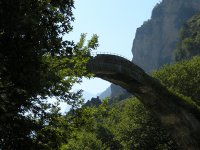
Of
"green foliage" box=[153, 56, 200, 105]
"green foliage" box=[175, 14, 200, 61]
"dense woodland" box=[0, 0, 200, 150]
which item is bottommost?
"dense woodland" box=[0, 0, 200, 150]

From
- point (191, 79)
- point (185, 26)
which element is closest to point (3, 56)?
point (191, 79)

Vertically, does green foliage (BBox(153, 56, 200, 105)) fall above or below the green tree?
above

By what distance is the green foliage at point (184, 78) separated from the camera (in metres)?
45.4

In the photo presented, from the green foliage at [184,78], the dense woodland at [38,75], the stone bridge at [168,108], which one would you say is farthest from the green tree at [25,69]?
the green foliage at [184,78]

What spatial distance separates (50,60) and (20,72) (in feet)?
7.62

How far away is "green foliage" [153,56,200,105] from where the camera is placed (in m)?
45.4

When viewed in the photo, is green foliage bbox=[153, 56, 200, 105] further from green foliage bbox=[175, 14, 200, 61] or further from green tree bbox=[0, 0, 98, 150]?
green foliage bbox=[175, 14, 200, 61]

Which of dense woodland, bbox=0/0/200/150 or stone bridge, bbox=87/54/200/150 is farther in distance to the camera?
stone bridge, bbox=87/54/200/150

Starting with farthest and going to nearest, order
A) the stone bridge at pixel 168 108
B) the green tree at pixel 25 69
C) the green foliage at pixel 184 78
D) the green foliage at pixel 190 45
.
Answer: the green foliage at pixel 190 45 < the green foliage at pixel 184 78 < the stone bridge at pixel 168 108 < the green tree at pixel 25 69

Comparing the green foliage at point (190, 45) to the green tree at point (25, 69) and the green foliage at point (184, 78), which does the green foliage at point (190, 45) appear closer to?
the green foliage at point (184, 78)

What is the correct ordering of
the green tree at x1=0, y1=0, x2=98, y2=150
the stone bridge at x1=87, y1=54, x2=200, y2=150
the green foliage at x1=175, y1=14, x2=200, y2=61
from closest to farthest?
the green tree at x1=0, y1=0, x2=98, y2=150
the stone bridge at x1=87, y1=54, x2=200, y2=150
the green foliage at x1=175, y1=14, x2=200, y2=61

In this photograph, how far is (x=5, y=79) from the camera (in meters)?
11.5

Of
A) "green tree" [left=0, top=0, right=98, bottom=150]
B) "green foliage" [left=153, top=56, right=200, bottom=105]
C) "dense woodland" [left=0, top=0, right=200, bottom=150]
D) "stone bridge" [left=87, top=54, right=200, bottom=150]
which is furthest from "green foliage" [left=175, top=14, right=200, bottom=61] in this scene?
"green tree" [left=0, top=0, right=98, bottom=150]

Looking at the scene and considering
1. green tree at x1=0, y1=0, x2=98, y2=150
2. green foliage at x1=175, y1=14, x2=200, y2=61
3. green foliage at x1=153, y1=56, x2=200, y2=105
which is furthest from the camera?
green foliage at x1=175, y1=14, x2=200, y2=61
